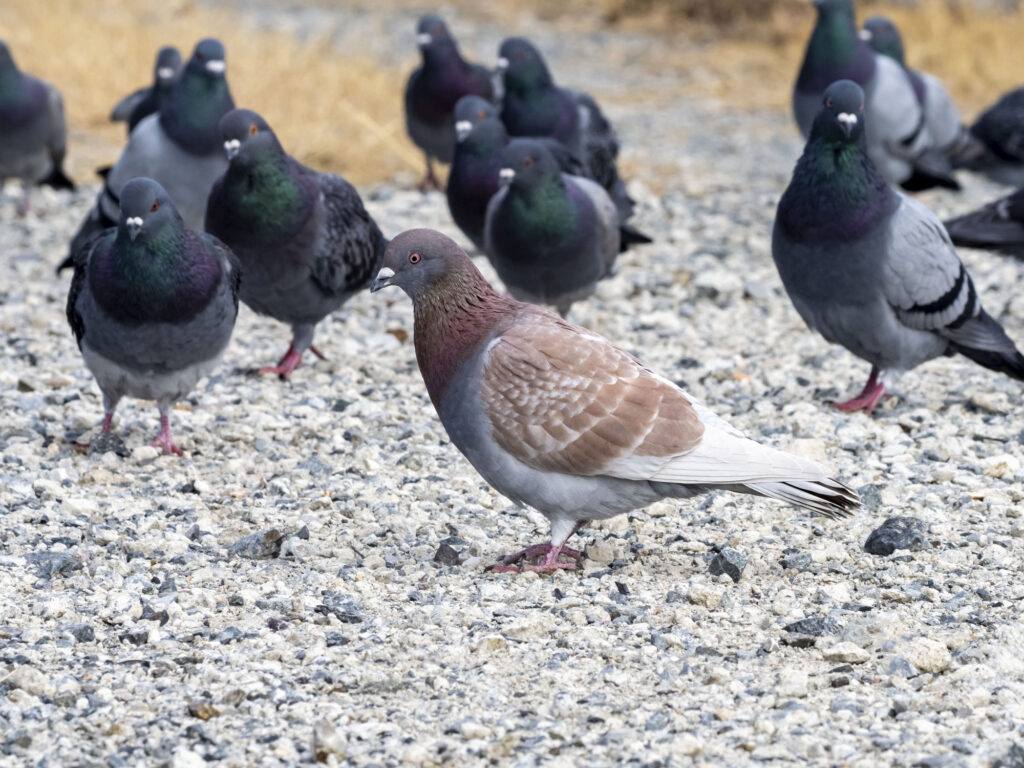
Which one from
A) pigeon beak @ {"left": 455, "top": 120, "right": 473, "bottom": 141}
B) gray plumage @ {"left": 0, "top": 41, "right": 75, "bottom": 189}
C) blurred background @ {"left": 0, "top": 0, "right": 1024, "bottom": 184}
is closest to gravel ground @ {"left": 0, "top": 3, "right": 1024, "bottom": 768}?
pigeon beak @ {"left": 455, "top": 120, "right": 473, "bottom": 141}

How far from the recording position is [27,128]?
10.5m

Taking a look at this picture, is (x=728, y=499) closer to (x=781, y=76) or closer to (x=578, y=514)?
(x=578, y=514)

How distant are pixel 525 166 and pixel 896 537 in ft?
10.3

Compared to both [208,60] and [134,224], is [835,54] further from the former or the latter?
[134,224]

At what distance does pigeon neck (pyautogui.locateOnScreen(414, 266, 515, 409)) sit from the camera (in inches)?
187

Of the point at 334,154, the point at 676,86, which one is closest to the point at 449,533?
the point at 334,154

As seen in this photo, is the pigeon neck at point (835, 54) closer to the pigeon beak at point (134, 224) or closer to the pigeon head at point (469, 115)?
the pigeon head at point (469, 115)

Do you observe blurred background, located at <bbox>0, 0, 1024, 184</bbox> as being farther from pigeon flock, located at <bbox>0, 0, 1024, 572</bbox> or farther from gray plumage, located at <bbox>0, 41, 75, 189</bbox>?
pigeon flock, located at <bbox>0, 0, 1024, 572</bbox>

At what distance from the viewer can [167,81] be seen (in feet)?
31.6

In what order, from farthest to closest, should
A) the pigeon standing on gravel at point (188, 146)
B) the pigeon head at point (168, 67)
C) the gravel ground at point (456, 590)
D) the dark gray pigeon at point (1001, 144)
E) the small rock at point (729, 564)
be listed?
the dark gray pigeon at point (1001, 144), the pigeon head at point (168, 67), the pigeon standing on gravel at point (188, 146), the small rock at point (729, 564), the gravel ground at point (456, 590)

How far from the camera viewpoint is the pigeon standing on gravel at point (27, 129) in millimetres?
10438

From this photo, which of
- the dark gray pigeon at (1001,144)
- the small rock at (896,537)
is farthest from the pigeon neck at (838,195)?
the dark gray pigeon at (1001,144)

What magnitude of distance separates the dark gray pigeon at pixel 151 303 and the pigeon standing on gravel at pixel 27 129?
4864mm

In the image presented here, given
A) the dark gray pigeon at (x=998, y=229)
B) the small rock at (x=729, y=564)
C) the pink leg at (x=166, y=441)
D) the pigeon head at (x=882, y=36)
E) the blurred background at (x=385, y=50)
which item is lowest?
the blurred background at (x=385, y=50)
